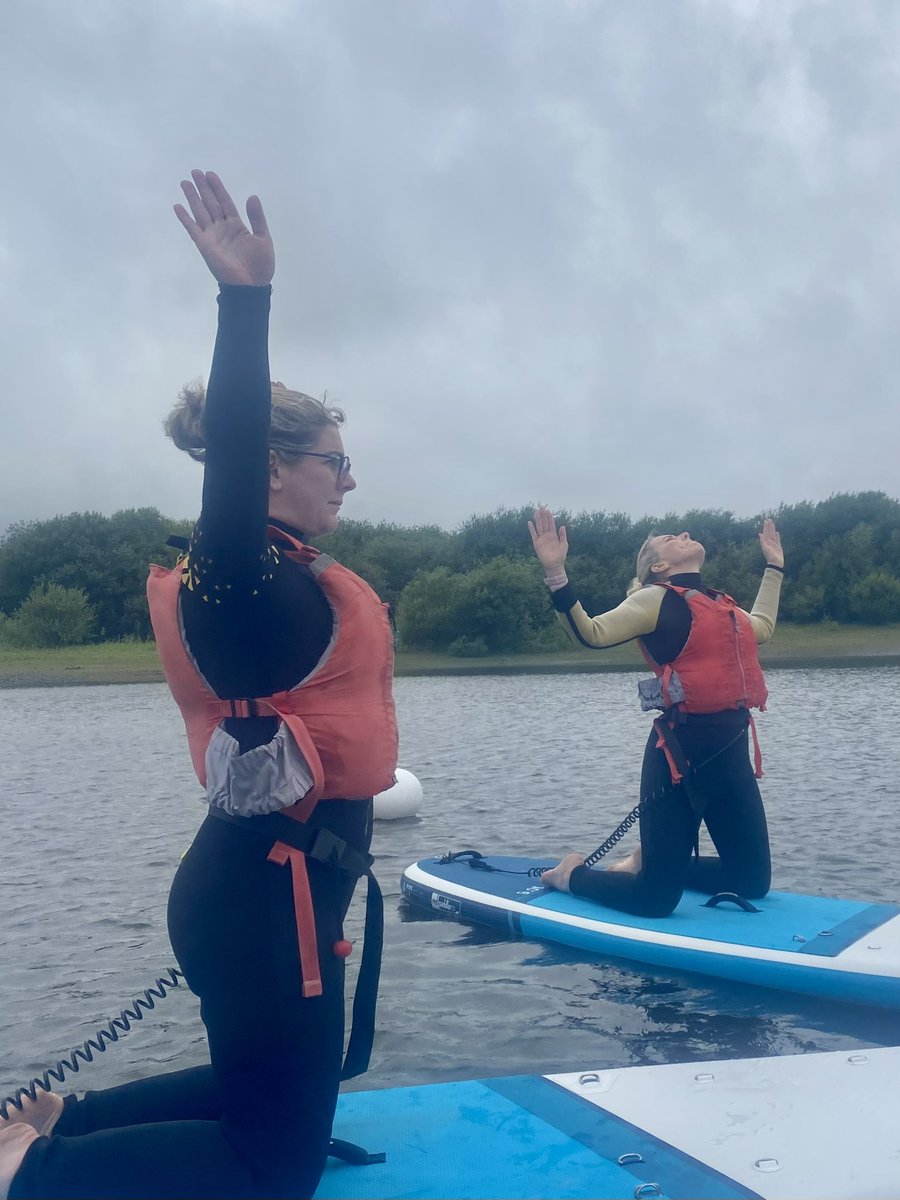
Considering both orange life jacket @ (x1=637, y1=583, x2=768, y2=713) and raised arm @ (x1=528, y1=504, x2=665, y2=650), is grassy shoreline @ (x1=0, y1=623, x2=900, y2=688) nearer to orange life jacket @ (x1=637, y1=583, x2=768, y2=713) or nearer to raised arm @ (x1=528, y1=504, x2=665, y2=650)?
orange life jacket @ (x1=637, y1=583, x2=768, y2=713)

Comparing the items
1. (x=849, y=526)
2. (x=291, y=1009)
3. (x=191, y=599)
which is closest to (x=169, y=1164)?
(x=291, y=1009)

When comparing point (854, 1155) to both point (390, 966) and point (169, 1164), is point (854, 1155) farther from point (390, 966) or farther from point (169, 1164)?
point (390, 966)

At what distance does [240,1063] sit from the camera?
2.34m

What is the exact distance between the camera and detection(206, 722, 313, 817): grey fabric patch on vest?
7.86 ft

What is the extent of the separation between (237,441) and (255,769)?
28.2 inches

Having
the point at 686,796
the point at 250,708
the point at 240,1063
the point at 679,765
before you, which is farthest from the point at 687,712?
the point at 240,1063

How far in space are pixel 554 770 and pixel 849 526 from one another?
130 feet

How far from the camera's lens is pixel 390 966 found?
6.26 m

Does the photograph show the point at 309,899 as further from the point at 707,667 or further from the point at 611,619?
the point at 707,667

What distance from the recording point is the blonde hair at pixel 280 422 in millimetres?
2514

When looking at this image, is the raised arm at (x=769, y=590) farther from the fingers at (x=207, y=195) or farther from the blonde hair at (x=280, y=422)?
the fingers at (x=207, y=195)

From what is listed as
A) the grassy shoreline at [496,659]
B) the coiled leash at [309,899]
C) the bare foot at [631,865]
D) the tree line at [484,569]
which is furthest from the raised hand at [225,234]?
the tree line at [484,569]

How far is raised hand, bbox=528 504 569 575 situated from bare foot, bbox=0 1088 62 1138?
10.00ft

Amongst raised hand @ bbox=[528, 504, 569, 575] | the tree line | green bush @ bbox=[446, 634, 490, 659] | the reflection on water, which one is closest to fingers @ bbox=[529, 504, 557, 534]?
raised hand @ bbox=[528, 504, 569, 575]
